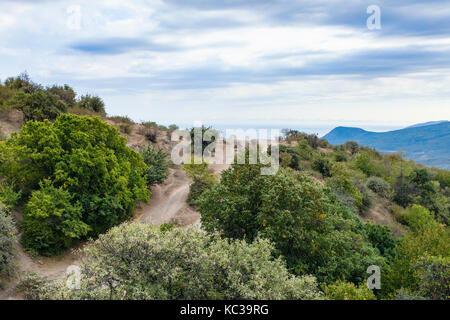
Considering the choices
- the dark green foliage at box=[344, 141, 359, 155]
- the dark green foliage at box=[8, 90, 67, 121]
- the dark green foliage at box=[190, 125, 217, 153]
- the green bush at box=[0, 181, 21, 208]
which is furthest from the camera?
the dark green foliage at box=[344, 141, 359, 155]

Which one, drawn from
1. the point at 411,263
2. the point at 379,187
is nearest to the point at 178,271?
the point at 411,263

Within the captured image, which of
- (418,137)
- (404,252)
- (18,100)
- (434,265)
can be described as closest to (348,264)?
(434,265)

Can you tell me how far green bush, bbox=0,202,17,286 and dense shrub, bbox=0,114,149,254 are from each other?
75.1 inches

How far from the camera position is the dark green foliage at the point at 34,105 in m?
32.0

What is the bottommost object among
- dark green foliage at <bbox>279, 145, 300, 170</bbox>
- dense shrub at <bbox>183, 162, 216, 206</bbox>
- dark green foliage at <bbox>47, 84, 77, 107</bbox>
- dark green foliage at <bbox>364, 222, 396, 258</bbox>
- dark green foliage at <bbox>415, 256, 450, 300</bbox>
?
dark green foliage at <bbox>364, 222, 396, 258</bbox>

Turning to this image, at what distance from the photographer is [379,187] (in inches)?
1687

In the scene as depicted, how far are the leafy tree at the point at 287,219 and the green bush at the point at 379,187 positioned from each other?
27816 millimetres

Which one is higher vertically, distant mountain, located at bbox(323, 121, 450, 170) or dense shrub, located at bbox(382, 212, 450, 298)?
distant mountain, located at bbox(323, 121, 450, 170)

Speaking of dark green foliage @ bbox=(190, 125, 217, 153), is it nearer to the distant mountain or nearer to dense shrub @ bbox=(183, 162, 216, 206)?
dense shrub @ bbox=(183, 162, 216, 206)

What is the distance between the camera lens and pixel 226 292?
34.6 feet

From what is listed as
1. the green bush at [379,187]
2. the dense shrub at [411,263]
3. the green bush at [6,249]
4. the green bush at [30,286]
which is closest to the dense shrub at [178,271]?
the green bush at [30,286]

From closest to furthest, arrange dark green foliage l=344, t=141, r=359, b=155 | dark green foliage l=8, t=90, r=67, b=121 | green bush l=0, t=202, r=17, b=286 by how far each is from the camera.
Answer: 1. green bush l=0, t=202, r=17, b=286
2. dark green foliage l=8, t=90, r=67, b=121
3. dark green foliage l=344, t=141, r=359, b=155

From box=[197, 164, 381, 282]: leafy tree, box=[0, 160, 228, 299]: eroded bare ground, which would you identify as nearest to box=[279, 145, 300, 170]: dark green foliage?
box=[0, 160, 228, 299]: eroded bare ground

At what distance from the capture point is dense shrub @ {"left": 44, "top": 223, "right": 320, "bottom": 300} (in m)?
10.4
